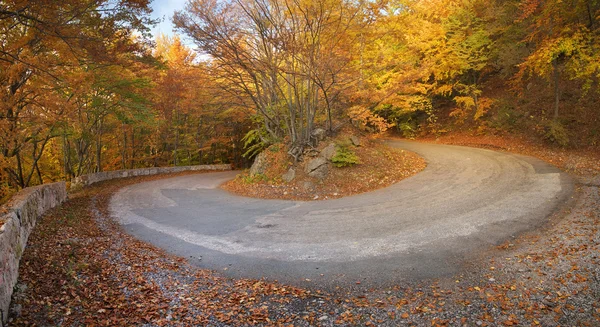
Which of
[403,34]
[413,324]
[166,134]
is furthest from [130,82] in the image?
[413,324]

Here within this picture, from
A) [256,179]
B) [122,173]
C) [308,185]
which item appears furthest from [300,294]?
[122,173]

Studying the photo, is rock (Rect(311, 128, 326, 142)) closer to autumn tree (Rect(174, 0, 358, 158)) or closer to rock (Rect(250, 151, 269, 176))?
autumn tree (Rect(174, 0, 358, 158))

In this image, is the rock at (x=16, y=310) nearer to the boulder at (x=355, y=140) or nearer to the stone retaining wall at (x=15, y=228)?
the stone retaining wall at (x=15, y=228)

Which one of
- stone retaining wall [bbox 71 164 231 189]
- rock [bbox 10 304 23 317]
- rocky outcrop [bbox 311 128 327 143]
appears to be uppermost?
rocky outcrop [bbox 311 128 327 143]

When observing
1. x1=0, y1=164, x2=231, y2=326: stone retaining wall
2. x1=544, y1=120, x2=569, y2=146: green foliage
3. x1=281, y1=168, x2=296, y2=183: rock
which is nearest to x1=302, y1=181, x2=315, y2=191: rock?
x1=281, y1=168, x2=296, y2=183: rock

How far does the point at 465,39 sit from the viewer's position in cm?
1655

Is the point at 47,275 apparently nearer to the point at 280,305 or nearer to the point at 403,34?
the point at 280,305

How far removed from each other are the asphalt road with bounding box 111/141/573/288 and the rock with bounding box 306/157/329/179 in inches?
72.8

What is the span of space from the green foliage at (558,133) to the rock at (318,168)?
29.3ft

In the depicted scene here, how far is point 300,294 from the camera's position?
4070 mm

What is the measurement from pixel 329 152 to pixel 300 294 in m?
7.88

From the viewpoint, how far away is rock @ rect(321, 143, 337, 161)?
11441mm

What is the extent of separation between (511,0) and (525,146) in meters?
7.68

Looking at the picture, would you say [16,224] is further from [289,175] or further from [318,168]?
[318,168]
